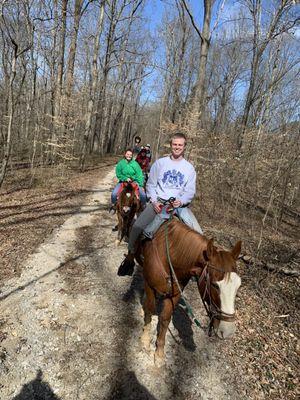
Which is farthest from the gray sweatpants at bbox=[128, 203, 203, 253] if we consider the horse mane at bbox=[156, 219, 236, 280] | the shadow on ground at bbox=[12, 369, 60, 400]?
the shadow on ground at bbox=[12, 369, 60, 400]

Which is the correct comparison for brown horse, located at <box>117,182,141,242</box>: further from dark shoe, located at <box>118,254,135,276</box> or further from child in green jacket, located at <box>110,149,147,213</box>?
dark shoe, located at <box>118,254,135,276</box>

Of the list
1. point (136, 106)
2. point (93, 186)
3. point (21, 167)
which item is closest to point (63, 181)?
point (93, 186)

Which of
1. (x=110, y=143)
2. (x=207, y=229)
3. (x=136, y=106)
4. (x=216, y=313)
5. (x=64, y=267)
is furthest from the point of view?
(x=136, y=106)

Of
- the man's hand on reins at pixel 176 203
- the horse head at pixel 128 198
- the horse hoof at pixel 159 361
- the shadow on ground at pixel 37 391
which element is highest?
the man's hand on reins at pixel 176 203

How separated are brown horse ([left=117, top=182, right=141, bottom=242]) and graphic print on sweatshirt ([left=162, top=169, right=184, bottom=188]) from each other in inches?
138

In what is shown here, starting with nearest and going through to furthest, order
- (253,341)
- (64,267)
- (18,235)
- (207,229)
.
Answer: (253,341), (64,267), (18,235), (207,229)

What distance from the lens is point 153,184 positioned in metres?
4.80

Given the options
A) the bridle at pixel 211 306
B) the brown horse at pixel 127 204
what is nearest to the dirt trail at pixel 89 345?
the bridle at pixel 211 306

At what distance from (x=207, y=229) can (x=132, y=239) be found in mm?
5882

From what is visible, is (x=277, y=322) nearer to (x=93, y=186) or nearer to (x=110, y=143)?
(x=93, y=186)

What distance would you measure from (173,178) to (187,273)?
1.56 meters

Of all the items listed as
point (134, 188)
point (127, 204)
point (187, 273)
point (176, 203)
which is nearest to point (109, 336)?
point (187, 273)

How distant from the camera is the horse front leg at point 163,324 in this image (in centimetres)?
400

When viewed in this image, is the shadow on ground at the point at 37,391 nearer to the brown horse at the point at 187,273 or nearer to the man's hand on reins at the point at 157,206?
the brown horse at the point at 187,273
